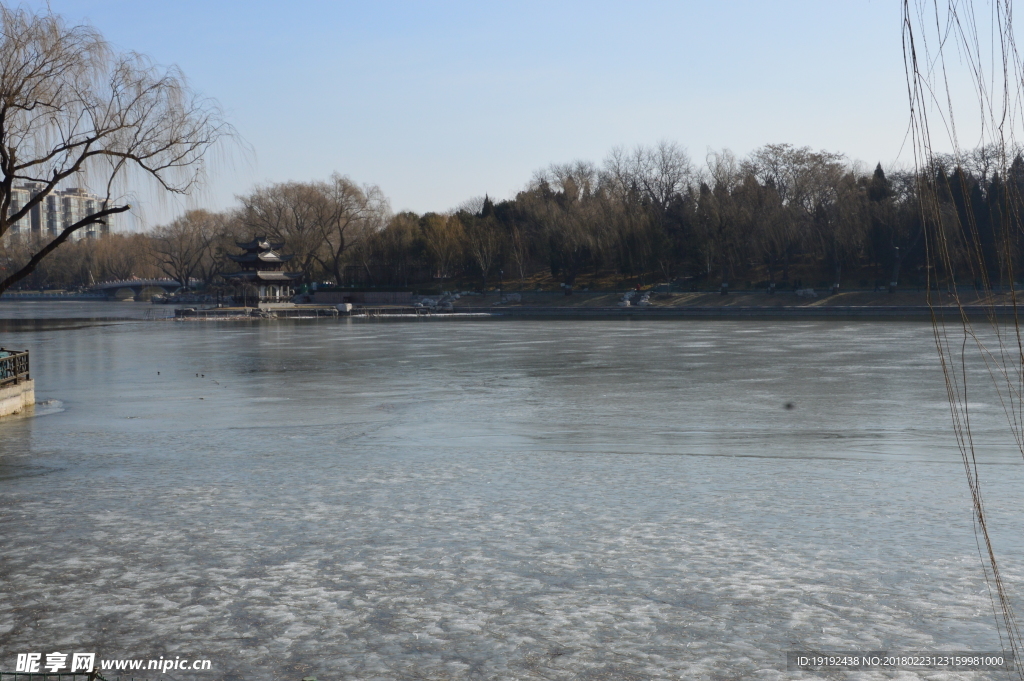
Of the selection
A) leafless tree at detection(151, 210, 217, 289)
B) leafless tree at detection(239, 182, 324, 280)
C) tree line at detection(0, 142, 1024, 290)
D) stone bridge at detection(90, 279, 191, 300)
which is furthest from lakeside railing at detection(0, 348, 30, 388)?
stone bridge at detection(90, 279, 191, 300)

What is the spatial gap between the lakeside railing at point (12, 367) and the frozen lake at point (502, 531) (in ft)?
2.59

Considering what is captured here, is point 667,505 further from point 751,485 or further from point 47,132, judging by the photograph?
point 47,132

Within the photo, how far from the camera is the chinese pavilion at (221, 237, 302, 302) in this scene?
75.1 metres

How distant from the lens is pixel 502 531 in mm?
7617

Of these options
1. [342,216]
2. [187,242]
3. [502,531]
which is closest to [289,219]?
[342,216]

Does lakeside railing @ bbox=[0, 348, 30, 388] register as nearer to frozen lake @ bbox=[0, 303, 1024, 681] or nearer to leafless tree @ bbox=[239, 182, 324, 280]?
frozen lake @ bbox=[0, 303, 1024, 681]

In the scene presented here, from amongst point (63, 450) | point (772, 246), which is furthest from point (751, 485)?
point (772, 246)

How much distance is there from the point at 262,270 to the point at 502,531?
237 feet

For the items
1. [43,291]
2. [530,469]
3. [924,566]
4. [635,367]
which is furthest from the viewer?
[43,291]

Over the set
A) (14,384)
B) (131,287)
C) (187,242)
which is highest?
(187,242)

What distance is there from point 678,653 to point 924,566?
241cm

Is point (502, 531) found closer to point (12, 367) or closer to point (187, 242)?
point (12, 367)

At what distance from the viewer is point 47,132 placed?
632 inches

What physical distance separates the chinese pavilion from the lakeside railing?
59.6 meters
